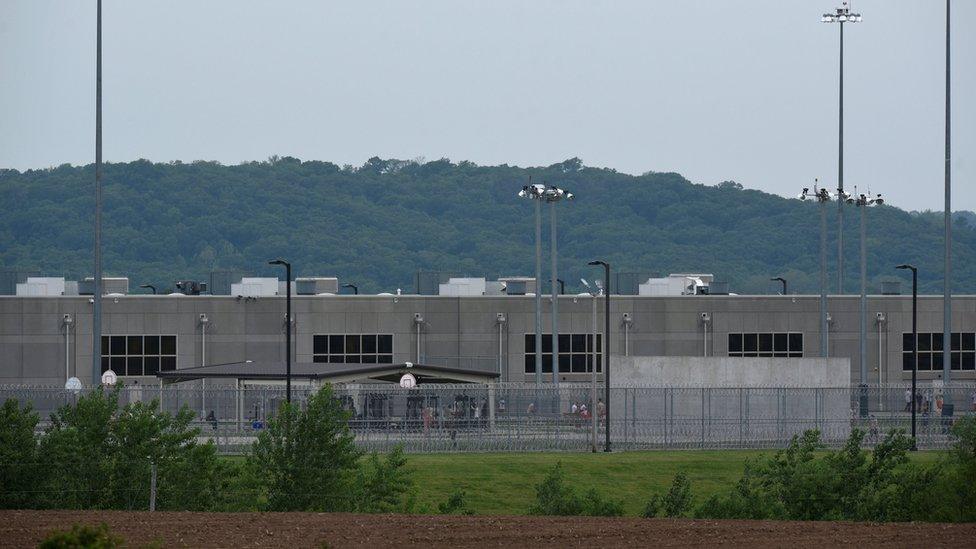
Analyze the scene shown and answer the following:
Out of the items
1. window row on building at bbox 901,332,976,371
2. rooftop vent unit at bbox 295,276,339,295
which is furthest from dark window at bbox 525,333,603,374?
window row on building at bbox 901,332,976,371

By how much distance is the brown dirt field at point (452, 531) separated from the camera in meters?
25.0

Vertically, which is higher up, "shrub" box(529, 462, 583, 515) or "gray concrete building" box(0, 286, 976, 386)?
"gray concrete building" box(0, 286, 976, 386)

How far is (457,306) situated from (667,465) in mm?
34843

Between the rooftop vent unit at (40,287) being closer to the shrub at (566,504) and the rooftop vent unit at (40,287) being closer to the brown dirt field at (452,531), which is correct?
the shrub at (566,504)

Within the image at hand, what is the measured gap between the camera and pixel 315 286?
83188 mm

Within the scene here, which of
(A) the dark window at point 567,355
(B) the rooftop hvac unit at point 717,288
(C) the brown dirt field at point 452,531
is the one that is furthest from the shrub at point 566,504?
(B) the rooftop hvac unit at point 717,288

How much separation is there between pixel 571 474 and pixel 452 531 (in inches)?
678

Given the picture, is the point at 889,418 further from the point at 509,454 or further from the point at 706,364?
the point at 509,454

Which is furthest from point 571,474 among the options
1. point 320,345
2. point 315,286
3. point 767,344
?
point 315,286

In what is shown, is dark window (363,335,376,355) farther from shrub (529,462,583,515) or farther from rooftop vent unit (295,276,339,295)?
shrub (529,462,583,515)

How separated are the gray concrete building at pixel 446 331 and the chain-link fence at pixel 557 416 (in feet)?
80.5

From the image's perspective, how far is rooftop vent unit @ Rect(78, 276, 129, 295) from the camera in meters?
82.9

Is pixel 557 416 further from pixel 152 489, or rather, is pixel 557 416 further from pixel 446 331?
pixel 446 331

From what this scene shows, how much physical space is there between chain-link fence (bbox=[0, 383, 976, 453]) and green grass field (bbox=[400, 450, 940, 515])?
187 centimetres
